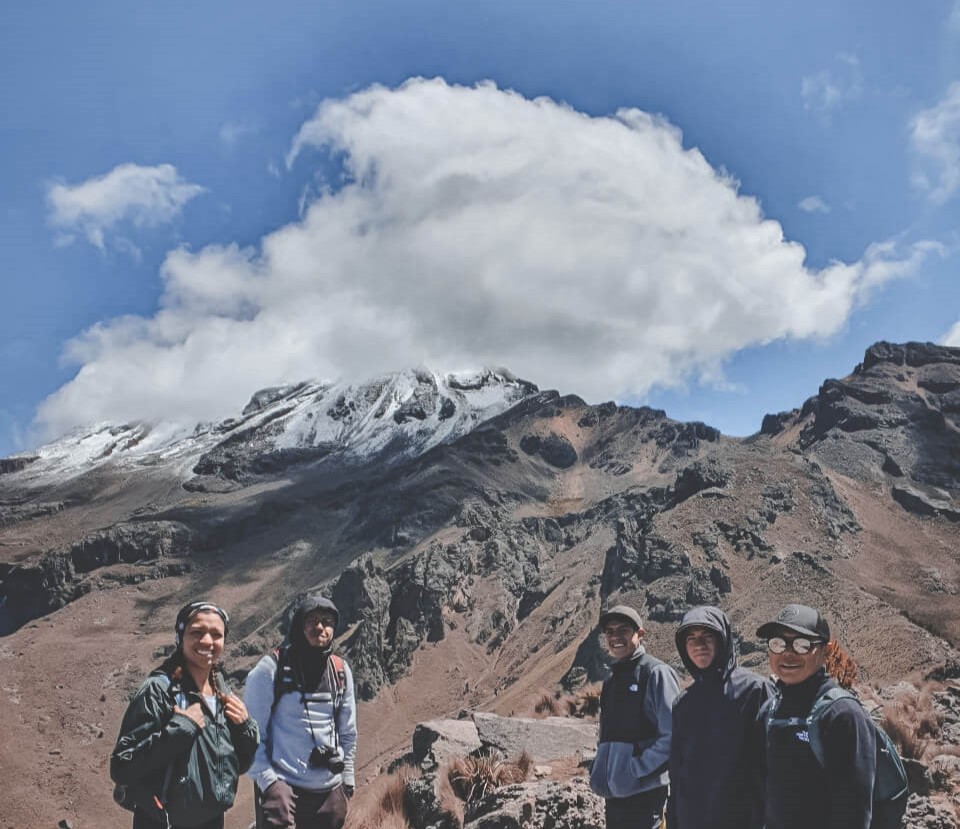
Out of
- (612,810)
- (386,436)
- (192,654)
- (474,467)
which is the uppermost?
(386,436)

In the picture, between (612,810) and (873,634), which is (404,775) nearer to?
(612,810)

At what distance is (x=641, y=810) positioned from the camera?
4.48 m

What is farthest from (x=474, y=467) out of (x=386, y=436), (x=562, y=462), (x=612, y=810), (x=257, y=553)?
(x=612, y=810)

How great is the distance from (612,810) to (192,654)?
286 cm

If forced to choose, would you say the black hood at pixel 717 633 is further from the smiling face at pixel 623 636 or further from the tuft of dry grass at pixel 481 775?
the tuft of dry grass at pixel 481 775

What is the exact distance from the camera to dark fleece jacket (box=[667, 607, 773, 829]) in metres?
3.66

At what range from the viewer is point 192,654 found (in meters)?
3.74

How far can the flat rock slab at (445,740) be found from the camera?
9031 millimetres

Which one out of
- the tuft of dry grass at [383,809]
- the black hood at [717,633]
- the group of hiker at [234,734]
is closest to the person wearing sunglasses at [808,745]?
the black hood at [717,633]

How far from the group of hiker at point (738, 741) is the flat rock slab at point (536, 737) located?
13.8 ft

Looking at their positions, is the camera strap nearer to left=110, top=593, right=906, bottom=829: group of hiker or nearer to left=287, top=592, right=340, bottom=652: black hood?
left=110, top=593, right=906, bottom=829: group of hiker

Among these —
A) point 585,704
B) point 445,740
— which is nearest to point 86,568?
point 585,704

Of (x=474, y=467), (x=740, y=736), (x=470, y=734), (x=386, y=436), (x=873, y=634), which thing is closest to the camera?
(x=740, y=736)

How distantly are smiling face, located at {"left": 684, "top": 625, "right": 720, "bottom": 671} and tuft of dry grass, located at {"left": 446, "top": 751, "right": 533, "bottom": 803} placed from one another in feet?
12.9
